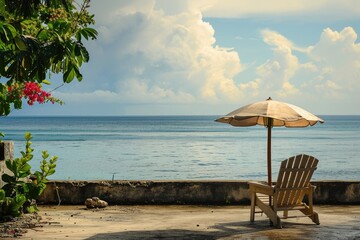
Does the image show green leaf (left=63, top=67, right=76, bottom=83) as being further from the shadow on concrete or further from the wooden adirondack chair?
the wooden adirondack chair

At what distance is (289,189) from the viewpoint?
806 cm

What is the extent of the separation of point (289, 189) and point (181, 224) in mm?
1454

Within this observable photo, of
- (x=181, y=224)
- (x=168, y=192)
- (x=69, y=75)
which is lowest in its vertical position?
(x=181, y=224)

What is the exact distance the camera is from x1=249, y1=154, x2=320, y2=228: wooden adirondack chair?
7988 millimetres

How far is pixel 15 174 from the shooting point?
8773 millimetres

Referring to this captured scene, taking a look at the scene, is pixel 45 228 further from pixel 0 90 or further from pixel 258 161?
pixel 258 161

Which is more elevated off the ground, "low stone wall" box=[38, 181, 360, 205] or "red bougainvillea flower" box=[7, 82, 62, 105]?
"red bougainvillea flower" box=[7, 82, 62, 105]

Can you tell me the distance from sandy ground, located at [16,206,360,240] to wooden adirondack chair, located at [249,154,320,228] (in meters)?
0.19

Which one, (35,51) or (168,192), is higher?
(35,51)

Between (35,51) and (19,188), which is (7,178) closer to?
(19,188)

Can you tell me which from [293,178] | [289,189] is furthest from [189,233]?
[293,178]

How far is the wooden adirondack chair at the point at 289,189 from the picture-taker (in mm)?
7988

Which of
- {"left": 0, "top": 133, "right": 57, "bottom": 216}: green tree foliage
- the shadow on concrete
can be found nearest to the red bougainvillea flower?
{"left": 0, "top": 133, "right": 57, "bottom": 216}: green tree foliage

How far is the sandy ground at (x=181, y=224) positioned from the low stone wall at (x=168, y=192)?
0.85ft
